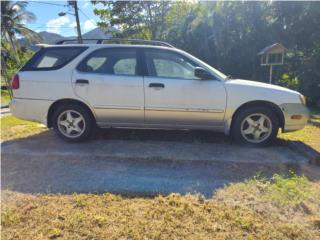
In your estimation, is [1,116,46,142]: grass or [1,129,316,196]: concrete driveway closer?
[1,129,316,196]: concrete driveway

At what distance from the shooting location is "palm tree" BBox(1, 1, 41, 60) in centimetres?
2798

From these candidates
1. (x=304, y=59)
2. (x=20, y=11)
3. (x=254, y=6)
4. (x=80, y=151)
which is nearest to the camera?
(x=80, y=151)

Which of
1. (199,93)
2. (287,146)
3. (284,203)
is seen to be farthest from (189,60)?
(284,203)

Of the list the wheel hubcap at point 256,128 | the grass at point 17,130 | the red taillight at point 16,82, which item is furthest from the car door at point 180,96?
the grass at point 17,130

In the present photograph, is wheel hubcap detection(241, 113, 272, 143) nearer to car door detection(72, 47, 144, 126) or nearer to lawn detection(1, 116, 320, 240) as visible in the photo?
lawn detection(1, 116, 320, 240)

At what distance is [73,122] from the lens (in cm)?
567

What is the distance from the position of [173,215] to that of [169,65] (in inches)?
118

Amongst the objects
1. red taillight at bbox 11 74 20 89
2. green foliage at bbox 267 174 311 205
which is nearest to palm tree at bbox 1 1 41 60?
red taillight at bbox 11 74 20 89

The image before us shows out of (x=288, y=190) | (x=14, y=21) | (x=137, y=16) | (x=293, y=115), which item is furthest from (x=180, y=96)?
(x=14, y=21)

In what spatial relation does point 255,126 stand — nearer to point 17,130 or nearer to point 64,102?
point 64,102

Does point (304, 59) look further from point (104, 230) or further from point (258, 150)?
point (104, 230)

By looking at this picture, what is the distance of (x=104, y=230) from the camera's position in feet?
9.61

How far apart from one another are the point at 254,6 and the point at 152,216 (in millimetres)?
15781

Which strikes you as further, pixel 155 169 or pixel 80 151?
pixel 80 151
